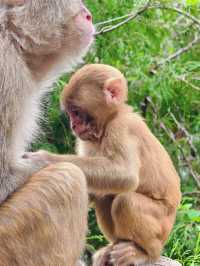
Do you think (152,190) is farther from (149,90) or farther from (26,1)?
→ (149,90)

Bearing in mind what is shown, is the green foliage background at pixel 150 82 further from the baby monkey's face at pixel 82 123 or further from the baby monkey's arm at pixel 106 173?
the baby monkey's arm at pixel 106 173

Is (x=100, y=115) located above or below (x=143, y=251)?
above

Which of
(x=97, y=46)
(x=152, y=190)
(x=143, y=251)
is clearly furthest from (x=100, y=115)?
(x=97, y=46)

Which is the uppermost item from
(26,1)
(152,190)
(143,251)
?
(26,1)

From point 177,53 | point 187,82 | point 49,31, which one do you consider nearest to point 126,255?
point 49,31

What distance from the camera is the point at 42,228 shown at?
14.1ft

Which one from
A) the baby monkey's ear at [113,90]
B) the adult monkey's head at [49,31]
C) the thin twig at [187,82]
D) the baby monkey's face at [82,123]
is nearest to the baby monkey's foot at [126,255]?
the baby monkey's face at [82,123]

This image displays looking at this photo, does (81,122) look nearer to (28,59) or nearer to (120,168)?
(120,168)

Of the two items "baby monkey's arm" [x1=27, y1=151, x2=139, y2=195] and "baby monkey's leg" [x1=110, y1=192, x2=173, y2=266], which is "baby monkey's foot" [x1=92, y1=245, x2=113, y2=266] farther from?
"baby monkey's arm" [x1=27, y1=151, x2=139, y2=195]

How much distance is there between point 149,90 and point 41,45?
12.6ft

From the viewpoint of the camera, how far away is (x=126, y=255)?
5051 mm

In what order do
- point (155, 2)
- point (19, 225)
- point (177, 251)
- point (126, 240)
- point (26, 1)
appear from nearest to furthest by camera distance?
point (19, 225) < point (26, 1) < point (126, 240) < point (177, 251) < point (155, 2)

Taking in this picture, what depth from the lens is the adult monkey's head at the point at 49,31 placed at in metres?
4.57

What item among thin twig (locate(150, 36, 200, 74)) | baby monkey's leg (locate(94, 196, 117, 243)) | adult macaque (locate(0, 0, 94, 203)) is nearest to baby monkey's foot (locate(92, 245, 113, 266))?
baby monkey's leg (locate(94, 196, 117, 243))
